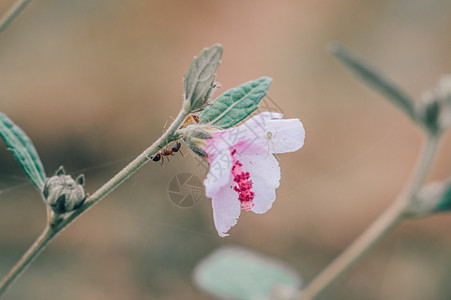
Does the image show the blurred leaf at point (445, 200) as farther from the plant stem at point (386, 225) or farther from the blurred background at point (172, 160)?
the blurred background at point (172, 160)

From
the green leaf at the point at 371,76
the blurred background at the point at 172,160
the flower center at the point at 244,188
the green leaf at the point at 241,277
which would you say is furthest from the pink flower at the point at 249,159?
the blurred background at the point at 172,160

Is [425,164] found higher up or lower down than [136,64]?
lower down

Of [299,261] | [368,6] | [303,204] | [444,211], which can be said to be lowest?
[299,261]

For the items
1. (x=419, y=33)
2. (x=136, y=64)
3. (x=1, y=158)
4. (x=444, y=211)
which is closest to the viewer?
(x=444, y=211)

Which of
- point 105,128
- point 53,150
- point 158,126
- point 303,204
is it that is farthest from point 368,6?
point 53,150

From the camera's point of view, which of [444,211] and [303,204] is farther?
[303,204]

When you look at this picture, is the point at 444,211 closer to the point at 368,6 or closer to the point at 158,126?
the point at 158,126

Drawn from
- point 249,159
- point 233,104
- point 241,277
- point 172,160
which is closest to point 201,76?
point 233,104

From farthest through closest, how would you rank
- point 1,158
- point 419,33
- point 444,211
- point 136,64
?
1. point 419,33
2. point 136,64
3. point 1,158
4. point 444,211
